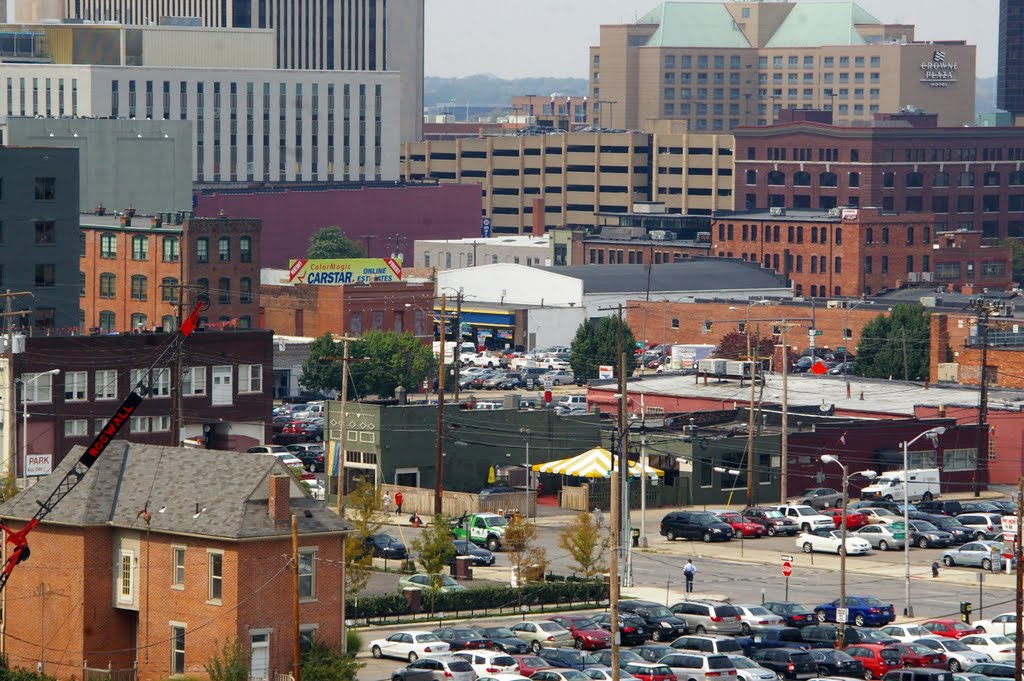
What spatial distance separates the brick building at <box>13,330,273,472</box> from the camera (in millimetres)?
99500

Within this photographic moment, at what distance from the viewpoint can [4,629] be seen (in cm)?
5991

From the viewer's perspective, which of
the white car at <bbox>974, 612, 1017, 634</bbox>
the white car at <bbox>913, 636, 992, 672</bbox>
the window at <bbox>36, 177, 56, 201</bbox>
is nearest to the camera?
the white car at <bbox>913, 636, 992, 672</bbox>

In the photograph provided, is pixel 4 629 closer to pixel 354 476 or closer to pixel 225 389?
pixel 354 476

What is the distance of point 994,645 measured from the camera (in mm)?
64250

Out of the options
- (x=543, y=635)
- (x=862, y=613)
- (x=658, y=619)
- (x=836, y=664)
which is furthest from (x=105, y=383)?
(x=836, y=664)

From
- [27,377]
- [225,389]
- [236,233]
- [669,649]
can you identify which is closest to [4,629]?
[669,649]

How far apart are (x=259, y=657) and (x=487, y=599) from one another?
1710 centimetres

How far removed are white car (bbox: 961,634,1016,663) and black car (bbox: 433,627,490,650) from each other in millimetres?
14706

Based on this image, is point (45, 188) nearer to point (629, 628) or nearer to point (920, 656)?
point (629, 628)

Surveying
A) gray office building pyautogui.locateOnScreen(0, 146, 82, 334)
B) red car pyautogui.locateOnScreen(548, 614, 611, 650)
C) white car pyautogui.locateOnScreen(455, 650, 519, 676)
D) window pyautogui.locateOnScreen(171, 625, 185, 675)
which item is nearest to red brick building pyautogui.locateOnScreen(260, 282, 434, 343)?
gray office building pyautogui.locateOnScreen(0, 146, 82, 334)

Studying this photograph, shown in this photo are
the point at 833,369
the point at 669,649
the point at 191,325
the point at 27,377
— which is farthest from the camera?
the point at 833,369

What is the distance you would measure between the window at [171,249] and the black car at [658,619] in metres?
74.8

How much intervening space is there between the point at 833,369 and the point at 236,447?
193 ft

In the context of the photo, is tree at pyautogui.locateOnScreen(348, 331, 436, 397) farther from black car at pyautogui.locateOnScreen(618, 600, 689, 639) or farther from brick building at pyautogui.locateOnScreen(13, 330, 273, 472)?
black car at pyautogui.locateOnScreen(618, 600, 689, 639)
